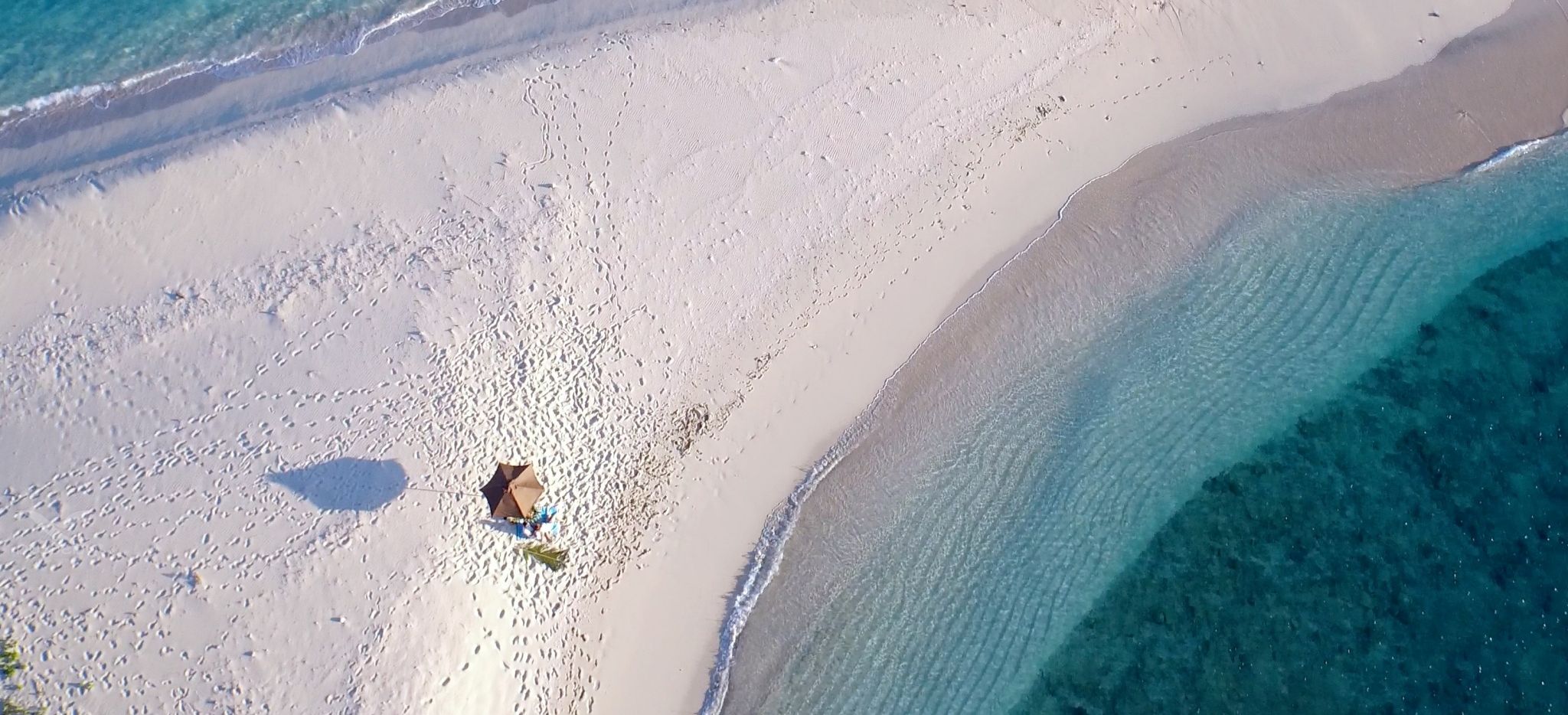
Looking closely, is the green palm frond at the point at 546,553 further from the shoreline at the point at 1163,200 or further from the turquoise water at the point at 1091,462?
the turquoise water at the point at 1091,462

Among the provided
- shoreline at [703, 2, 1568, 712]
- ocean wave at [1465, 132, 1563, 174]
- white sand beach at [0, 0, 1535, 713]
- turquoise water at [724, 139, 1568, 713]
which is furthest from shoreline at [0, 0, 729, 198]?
ocean wave at [1465, 132, 1563, 174]

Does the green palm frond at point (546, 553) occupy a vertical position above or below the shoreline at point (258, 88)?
below

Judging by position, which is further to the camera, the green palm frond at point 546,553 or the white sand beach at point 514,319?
the green palm frond at point 546,553

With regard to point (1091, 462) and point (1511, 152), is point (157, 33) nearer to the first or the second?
point (1091, 462)

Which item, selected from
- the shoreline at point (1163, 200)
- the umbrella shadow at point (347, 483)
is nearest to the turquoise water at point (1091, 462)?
the shoreline at point (1163, 200)

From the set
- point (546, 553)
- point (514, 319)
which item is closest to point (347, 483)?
point (546, 553)

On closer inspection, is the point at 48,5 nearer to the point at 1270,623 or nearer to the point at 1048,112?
the point at 1048,112
